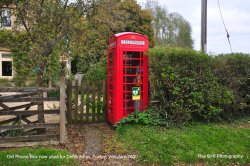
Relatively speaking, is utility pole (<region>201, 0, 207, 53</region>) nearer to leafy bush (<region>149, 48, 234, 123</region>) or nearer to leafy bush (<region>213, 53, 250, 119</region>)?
leafy bush (<region>213, 53, 250, 119</region>)

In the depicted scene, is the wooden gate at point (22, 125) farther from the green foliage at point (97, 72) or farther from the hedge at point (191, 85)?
the green foliage at point (97, 72)

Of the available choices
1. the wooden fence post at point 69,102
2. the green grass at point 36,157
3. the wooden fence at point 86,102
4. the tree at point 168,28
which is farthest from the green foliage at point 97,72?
the tree at point 168,28

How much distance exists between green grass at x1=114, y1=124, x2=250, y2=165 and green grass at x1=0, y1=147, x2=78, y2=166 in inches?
61.1

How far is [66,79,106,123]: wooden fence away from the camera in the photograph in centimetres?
936

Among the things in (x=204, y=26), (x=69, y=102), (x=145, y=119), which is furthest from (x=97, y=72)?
(x=204, y=26)

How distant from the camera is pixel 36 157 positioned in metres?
6.16

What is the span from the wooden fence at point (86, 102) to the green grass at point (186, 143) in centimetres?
163

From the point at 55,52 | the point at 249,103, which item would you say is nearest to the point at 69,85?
the point at 55,52

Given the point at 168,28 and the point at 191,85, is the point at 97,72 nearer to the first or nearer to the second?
the point at 191,85

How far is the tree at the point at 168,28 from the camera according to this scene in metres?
44.7

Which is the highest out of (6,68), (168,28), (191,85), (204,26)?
(168,28)

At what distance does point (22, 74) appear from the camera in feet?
52.7

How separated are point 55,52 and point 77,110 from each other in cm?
249

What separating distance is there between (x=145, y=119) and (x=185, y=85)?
1.48m
